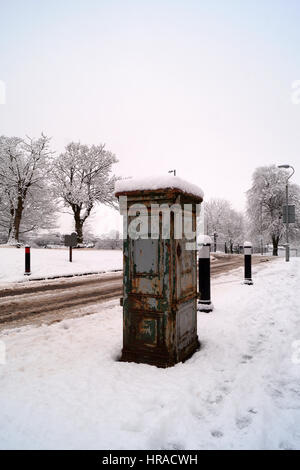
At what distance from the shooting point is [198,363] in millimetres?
2893

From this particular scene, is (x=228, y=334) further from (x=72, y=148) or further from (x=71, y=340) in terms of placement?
(x=72, y=148)

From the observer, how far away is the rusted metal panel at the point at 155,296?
2.71 meters

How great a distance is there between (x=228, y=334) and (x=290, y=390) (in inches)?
56.6

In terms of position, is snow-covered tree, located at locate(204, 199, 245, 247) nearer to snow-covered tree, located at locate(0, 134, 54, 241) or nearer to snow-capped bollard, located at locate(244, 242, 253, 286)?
snow-covered tree, located at locate(0, 134, 54, 241)

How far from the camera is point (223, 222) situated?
50281mm

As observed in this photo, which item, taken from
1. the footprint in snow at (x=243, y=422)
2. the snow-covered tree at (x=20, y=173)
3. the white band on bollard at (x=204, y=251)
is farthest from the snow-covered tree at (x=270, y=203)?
the footprint in snow at (x=243, y=422)

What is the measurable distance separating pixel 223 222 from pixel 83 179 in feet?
105

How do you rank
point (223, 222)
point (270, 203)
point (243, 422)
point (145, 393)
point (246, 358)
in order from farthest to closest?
point (223, 222)
point (270, 203)
point (246, 358)
point (145, 393)
point (243, 422)

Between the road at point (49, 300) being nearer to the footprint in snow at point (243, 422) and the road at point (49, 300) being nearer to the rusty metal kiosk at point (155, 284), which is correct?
the rusty metal kiosk at point (155, 284)

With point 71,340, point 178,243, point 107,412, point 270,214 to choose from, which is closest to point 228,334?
point 178,243

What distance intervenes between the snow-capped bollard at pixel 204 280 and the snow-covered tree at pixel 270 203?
89.9 ft

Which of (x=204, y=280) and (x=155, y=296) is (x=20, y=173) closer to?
(x=204, y=280)

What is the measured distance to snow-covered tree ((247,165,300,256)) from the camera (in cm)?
3052

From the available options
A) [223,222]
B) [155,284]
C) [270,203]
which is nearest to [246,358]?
[155,284]
